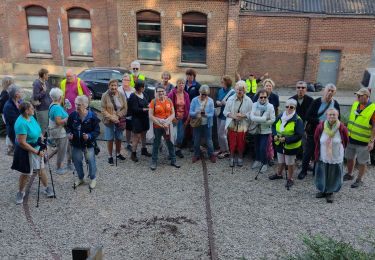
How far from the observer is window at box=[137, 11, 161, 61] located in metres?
18.1

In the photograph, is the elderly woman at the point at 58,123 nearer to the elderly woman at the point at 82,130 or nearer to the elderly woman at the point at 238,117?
the elderly woman at the point at 82,130

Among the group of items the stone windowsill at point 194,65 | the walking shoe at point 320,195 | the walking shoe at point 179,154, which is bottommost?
the walking shoe at point 320,195

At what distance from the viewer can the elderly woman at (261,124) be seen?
23.5ft

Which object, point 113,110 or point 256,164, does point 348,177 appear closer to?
point 256,164

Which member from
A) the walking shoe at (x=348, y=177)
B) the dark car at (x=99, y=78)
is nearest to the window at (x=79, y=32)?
the dark car at (x=99, y=78)

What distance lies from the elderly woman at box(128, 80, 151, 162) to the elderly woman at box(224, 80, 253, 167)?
1.67 metres

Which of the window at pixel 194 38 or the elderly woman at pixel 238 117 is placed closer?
the elderly woman at pixel 238 117

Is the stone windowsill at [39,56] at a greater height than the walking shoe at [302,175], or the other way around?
the stone windowsill at [39,56]

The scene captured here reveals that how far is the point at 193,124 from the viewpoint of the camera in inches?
304

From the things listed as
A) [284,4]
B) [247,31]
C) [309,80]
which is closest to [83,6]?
[247,31]

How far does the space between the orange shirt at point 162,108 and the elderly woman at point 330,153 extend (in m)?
2.83

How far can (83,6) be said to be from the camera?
18.6 m

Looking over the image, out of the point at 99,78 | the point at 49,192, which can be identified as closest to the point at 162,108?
the point at 49,192

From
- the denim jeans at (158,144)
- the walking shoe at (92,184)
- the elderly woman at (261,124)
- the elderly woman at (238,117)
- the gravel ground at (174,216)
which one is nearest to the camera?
the gravel ground at (174,216)
